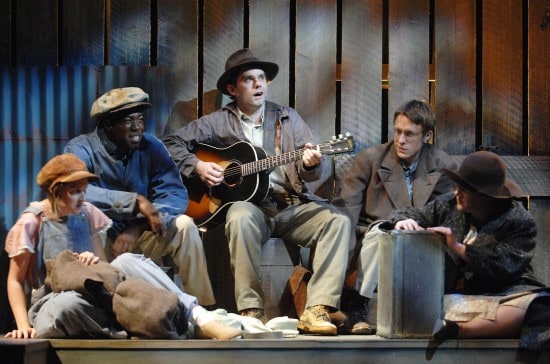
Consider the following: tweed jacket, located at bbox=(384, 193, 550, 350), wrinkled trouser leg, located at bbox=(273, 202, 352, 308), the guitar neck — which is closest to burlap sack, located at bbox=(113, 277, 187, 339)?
wrinkled trouser leg, located at bbox=(273, 202, 352, 308)

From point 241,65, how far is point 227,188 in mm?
949

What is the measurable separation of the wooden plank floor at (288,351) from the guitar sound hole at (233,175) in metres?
1.68

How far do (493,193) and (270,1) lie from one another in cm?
273

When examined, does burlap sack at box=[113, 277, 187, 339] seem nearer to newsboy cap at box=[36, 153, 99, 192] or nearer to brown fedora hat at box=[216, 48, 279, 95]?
newsboy cap at box=[36, 153, 99, 192]

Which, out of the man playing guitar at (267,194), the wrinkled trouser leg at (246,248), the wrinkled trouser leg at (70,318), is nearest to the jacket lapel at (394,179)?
the man playing guitar at (267,194)

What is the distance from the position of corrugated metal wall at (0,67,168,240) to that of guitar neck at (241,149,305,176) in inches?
36.1

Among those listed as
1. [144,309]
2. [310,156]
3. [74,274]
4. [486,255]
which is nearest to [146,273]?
[144,309]

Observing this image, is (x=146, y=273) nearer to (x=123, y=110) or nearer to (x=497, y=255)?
(x=123, y=110)

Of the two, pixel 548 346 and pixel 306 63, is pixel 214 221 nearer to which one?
pixel 306 63

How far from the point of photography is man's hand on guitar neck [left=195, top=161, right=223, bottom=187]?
6.72m

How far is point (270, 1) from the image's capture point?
7.51m

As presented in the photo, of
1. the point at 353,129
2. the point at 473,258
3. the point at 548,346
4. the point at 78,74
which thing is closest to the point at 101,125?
the point at 78,74

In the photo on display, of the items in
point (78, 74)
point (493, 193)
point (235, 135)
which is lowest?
point (493, 193)

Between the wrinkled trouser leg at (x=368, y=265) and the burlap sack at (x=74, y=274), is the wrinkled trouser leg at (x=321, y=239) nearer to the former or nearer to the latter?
the wrinkled trouser leg at (x=368, y=265)
